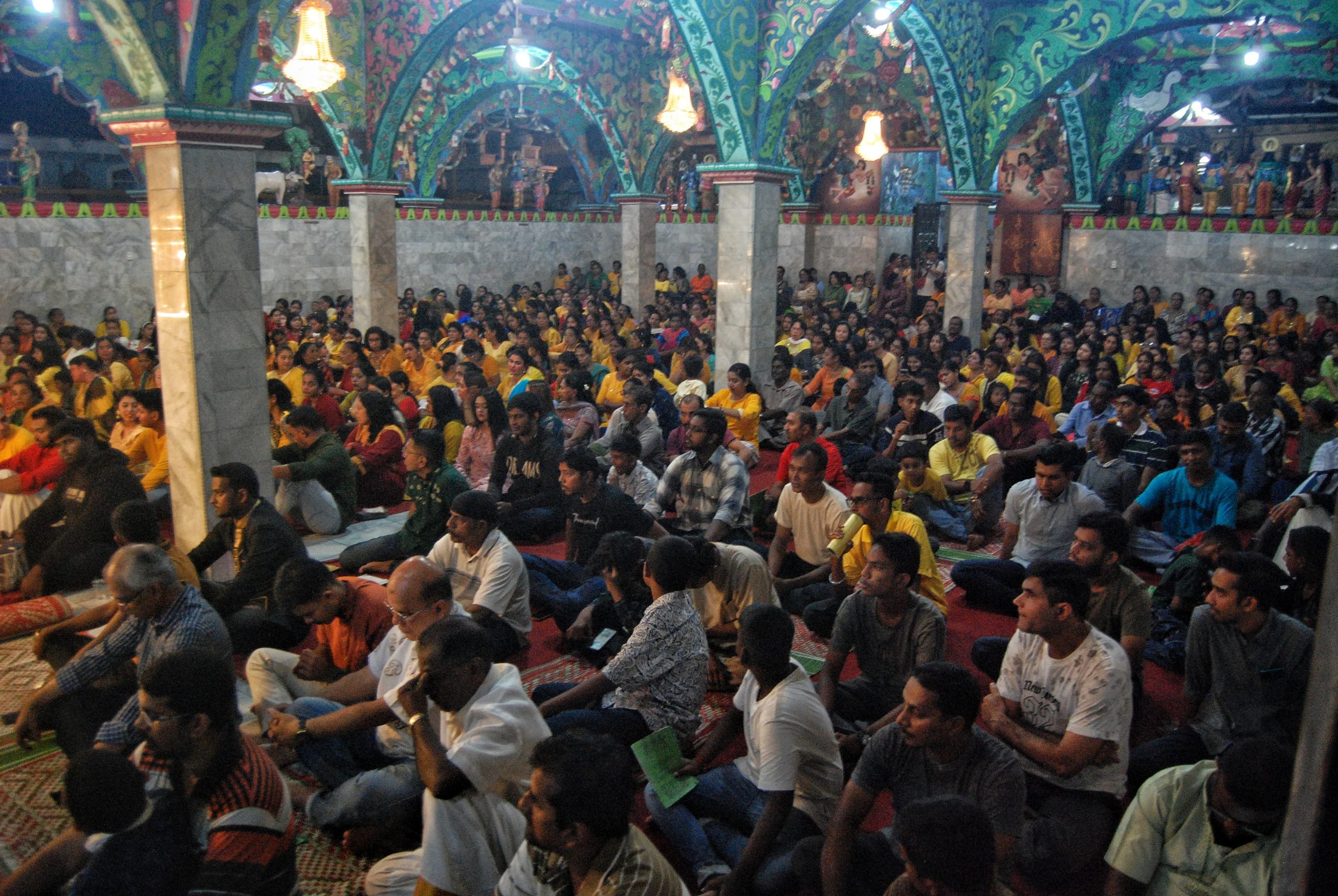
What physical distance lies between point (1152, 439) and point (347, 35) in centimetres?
914

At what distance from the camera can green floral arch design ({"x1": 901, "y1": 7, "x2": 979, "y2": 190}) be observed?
10.6 meters

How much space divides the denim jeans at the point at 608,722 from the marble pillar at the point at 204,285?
3.02 meters

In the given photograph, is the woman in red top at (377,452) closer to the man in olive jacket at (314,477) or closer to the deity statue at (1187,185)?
the man in olive jacket at (314,477)

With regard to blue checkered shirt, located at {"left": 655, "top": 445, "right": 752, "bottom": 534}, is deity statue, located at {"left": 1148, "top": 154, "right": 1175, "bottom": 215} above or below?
above

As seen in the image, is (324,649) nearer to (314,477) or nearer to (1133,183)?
(314,477)

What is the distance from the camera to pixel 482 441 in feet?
21.8

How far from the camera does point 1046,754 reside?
10.1 ft

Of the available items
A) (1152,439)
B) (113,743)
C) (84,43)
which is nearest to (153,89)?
(113,743)

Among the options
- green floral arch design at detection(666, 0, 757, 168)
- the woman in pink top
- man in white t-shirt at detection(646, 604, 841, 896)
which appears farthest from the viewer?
green floral arch design at detection(666, 0, 757, 168)

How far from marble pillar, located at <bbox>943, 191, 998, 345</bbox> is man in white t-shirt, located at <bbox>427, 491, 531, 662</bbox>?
892 cm

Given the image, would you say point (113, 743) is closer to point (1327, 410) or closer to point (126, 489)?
point (126, 489)

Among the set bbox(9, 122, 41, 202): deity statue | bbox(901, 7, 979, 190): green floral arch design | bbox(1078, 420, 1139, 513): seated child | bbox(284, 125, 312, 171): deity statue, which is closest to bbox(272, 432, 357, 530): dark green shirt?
bbox(1078, 420, 1139, 513): seated child

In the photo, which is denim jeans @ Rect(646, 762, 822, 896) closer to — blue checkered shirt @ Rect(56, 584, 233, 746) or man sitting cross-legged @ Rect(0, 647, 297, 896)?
man sitting cross-legged @ Rect(0, 647, 297, 896)

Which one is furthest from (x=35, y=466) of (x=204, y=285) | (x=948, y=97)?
(x=948, y=97)
